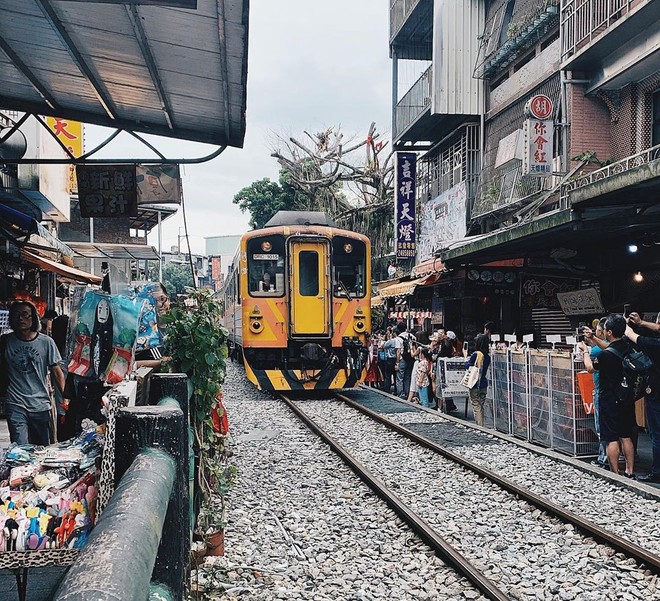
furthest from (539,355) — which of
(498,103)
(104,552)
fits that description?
(498,103)

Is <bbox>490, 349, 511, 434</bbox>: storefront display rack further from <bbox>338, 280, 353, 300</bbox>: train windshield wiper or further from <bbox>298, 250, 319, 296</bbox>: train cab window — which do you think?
<bbox>298, 250, 319, 296</bbox>: train cab window

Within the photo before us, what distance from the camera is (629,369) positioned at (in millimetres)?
6652

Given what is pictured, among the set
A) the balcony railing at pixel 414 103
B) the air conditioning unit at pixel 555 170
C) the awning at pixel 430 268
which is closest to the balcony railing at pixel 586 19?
the air conditioning unit at pixel 555 170

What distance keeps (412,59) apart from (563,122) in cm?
1043

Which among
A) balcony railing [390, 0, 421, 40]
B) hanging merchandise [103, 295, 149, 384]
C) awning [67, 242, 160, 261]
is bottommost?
hanging merchandise [103, 295, 149, 384]

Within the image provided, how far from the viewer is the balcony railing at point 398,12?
66.8 ft

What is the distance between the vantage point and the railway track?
435 cm

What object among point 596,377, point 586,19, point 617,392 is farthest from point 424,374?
point 586,19

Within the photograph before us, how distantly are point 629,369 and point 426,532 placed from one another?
294cm

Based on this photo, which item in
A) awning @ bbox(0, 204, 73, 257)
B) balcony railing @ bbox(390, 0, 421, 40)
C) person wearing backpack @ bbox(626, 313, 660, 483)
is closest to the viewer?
person wearing backpack @ bbox(626, 313, 660, 483)

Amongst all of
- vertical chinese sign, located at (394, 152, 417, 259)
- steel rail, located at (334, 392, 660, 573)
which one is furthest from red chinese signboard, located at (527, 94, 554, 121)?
steel rail, located at (334, 392, 660, 573)

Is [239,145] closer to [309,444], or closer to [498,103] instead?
[309,444]

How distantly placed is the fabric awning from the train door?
2484 mm

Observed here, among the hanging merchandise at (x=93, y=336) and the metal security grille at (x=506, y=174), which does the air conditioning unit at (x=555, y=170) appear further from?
the hanging merchandise at (x=93, y=336)
